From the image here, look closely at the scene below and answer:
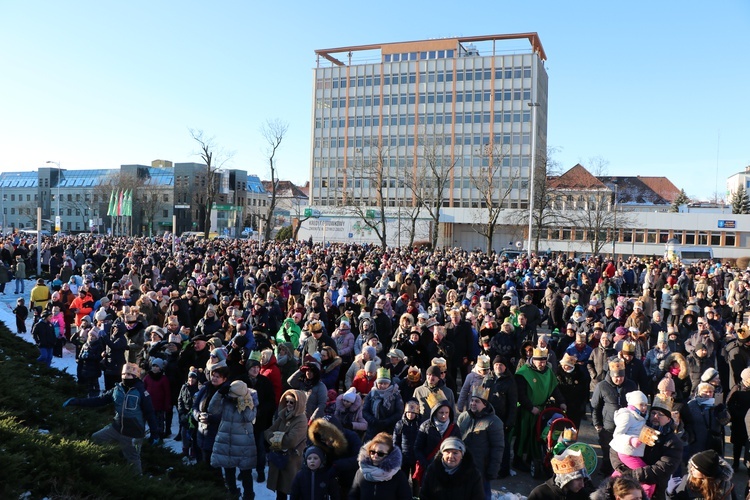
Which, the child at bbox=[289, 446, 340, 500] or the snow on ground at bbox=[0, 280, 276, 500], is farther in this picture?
the snow on ground at bbox=[0, 280, 276, 500]

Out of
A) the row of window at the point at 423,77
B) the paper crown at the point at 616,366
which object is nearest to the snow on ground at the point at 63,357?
the paper crown at the point at 616,366

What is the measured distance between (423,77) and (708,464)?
74698 mm

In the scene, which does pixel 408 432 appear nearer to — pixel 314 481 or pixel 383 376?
pixel 383 376

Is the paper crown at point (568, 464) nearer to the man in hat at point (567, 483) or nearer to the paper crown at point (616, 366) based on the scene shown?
the man in hat at point (567, 483)

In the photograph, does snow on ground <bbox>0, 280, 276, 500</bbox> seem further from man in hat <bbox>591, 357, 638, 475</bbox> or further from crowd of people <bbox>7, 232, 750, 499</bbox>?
man in hat <bbox>591, 357, 638, 475</bbox>

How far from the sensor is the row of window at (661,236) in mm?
56281

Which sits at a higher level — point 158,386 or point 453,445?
point 453,445

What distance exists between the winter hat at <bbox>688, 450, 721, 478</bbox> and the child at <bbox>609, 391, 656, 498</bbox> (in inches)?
36.1

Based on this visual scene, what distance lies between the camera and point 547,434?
21.8 feet

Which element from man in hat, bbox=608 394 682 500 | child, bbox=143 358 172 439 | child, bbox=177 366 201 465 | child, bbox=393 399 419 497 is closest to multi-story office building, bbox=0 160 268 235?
child, bbox=143 358 172 439

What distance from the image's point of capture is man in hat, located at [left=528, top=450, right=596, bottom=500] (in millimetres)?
4203

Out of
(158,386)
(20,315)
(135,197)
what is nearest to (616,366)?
(158,386)

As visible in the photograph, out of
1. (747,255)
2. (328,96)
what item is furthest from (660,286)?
(328,96)

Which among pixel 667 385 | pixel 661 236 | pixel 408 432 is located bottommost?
pixel 408 432
